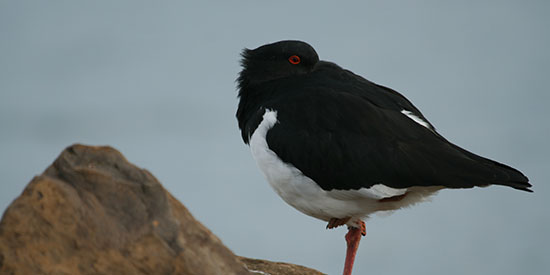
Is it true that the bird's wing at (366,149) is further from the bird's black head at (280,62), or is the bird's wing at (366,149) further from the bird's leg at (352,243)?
the bird's leg at (352,243)

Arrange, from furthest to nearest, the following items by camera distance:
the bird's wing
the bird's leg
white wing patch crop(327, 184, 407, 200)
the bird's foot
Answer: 1. the bird's leg
2. the bird's foot
3. white wing patch crop(327, 184, 407, 200)
4. the bird's wing

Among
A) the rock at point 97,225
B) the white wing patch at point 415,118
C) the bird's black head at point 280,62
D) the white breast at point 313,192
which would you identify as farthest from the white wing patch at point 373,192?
the rock at point 97,225

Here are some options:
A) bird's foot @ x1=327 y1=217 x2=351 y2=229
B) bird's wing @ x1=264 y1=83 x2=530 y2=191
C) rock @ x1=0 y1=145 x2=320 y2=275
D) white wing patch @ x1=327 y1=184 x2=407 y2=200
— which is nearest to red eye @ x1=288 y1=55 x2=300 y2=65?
bird's wing @ x1=264 y1=83 x2=530 y2=191

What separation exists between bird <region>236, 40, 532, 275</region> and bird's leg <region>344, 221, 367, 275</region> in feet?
1.52

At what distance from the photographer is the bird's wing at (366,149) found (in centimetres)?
635

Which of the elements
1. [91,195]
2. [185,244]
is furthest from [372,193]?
[91,195]

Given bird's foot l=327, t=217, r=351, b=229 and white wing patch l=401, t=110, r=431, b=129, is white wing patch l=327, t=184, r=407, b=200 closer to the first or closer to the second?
bird's foot l=327, t=217, r=351, b=229

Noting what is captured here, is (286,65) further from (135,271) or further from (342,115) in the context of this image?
(135,271)

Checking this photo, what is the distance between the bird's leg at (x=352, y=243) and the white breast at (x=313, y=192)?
66 centimetres

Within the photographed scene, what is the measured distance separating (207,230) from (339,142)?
7.19ft

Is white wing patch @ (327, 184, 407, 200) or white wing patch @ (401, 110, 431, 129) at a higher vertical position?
white wing patch @ (401, 110, 431, 129)

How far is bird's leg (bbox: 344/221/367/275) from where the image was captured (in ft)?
25.0

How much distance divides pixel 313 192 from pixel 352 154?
58 centimetres

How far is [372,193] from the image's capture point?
6484 millimetres
